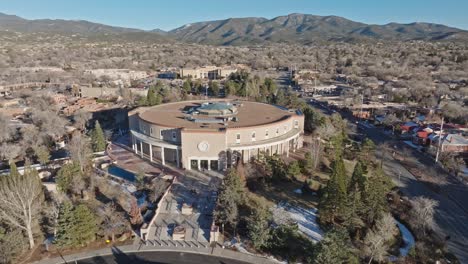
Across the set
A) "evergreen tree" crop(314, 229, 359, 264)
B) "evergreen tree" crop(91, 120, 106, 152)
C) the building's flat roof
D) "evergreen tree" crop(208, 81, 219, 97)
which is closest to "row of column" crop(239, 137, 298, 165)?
the building's flat roof

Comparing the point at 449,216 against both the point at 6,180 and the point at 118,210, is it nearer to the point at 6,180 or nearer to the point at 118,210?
the point at 118,210

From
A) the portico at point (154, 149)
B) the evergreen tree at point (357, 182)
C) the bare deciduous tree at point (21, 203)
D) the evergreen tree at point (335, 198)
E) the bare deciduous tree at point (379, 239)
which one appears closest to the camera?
the bare deciduous tree at point (379, 239)

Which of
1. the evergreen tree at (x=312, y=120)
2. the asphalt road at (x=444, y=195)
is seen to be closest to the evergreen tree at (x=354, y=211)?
the asphalt road at (x=444, y=195)

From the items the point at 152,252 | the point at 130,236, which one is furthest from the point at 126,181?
the point at 152,252

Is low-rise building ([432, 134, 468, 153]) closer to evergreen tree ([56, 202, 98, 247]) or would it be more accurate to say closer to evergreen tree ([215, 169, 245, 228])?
evergreen tree ([215, 169, 245, 228])

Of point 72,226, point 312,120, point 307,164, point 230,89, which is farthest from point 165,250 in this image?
point 230,89

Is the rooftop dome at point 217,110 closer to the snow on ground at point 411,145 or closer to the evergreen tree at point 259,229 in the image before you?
the evergreen tree at point 259,229

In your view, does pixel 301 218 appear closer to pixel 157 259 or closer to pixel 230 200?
pixel 230 200
